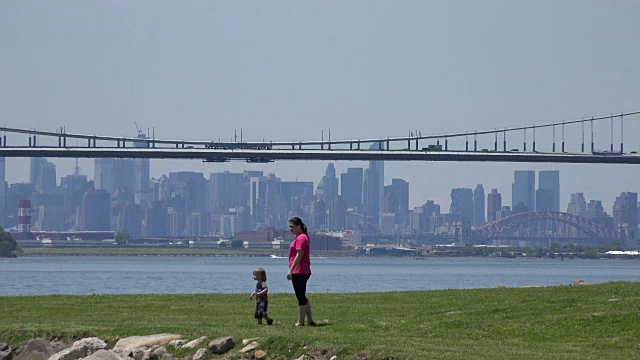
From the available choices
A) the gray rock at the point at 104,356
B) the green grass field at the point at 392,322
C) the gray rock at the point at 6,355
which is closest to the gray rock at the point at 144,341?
the green grass field at the point at 392,322

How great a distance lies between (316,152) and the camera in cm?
7962

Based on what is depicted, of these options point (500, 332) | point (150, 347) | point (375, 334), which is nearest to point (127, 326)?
point (150, 347)

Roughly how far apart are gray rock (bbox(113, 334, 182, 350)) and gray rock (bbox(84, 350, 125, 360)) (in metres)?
0.82

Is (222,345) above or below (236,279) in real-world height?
above

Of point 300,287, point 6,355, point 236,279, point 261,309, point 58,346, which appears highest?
point 300,287

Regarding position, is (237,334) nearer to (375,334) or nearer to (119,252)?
(375,334)

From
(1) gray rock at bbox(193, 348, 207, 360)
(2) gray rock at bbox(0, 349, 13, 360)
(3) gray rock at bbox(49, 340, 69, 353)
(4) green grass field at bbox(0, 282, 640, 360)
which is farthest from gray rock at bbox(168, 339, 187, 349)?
(2) gray rock at bbox(0, 349, 13, 360)

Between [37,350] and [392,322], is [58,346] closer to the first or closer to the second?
[37,350]

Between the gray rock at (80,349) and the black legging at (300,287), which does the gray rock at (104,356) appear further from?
the black legging at (300,287)

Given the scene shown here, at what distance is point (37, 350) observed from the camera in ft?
50.4

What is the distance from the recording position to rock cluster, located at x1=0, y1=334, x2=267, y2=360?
14.5 metres

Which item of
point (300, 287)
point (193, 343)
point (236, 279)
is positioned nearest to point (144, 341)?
point (193, 343)

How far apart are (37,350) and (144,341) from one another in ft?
3.73

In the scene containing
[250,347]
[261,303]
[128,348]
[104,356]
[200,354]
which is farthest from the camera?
[261,303]
